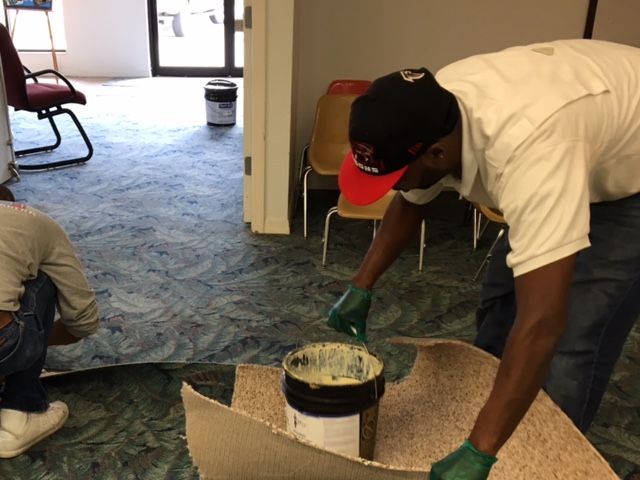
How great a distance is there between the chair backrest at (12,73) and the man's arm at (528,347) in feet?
11.9

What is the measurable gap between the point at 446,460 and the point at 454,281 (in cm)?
195

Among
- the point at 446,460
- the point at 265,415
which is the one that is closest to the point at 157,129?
the point at 265,415

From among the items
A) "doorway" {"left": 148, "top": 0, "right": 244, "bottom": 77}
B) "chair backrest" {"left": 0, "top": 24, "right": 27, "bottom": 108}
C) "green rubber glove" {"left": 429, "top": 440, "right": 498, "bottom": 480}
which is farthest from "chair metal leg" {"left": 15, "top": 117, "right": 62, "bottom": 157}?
"green rubber glove" {"left": 429, "top": 440, "right": 498, "bottom": 480}

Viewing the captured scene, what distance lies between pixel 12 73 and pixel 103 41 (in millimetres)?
3830

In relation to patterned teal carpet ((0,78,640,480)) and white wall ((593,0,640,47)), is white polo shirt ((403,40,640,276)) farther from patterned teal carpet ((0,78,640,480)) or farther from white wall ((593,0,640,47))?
white wall ((593,0,640,47))

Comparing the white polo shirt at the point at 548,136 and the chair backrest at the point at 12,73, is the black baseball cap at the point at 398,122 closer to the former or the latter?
the white polo shirt at the point at 548,136

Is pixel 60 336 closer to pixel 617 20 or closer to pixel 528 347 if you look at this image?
pixel 528 347

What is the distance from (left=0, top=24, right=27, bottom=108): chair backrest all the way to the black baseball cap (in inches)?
130

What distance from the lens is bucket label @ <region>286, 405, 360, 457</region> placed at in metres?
1.31

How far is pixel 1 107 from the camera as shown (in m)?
3.85

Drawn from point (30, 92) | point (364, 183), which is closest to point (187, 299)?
point (364, 183)

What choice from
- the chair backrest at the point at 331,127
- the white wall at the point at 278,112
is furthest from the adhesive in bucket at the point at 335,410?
the chair backrest at the point at 331,127

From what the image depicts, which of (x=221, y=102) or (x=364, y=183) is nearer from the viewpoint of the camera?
(x=364, y=183)

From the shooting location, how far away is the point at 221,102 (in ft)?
17.9
